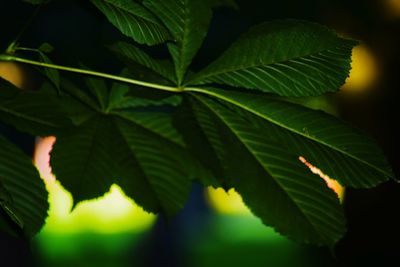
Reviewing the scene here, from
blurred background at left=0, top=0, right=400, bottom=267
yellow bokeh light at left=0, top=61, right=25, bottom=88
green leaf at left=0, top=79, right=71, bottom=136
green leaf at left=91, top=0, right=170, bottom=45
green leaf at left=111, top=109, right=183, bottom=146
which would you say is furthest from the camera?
yellow bokeh light at left=0, top=61, right=25, bottom=88

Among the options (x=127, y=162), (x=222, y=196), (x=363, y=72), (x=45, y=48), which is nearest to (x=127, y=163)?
(x=127, y=162)

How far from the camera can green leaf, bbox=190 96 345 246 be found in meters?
0.72

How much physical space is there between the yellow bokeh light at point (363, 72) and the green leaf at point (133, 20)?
3.42 m

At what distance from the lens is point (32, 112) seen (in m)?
0.80

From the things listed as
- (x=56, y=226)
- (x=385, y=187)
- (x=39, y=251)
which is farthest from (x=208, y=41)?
(x=56, y=226)

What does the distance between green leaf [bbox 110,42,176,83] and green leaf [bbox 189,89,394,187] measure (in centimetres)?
11

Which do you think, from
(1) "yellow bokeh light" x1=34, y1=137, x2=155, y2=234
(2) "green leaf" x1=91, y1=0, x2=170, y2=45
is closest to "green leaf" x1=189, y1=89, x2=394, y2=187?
(2) "green leaf" x1=91, y1=0, x2=170, y2=45

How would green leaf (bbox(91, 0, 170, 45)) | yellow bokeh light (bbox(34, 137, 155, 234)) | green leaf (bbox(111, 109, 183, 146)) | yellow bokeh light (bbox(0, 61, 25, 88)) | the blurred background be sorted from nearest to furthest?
green leaf (bbox(91, 0, 170, 45))
green leaf (bbox(111, 109, 183, 146))
the blurred background
yellow bokeh light (bbox(0, 61, 25, 88))
yellow bokeh light (bbox(34, 137, 155, 234))

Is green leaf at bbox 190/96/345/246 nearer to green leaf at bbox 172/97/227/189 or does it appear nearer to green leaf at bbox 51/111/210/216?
green leaf at bbox 172/97/227/189

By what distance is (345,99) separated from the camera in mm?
4086

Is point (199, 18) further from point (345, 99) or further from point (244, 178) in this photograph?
point (345, 99)

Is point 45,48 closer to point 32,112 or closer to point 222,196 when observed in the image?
point 32,112

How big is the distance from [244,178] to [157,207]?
0.23 metres

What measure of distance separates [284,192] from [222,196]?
15928mm
